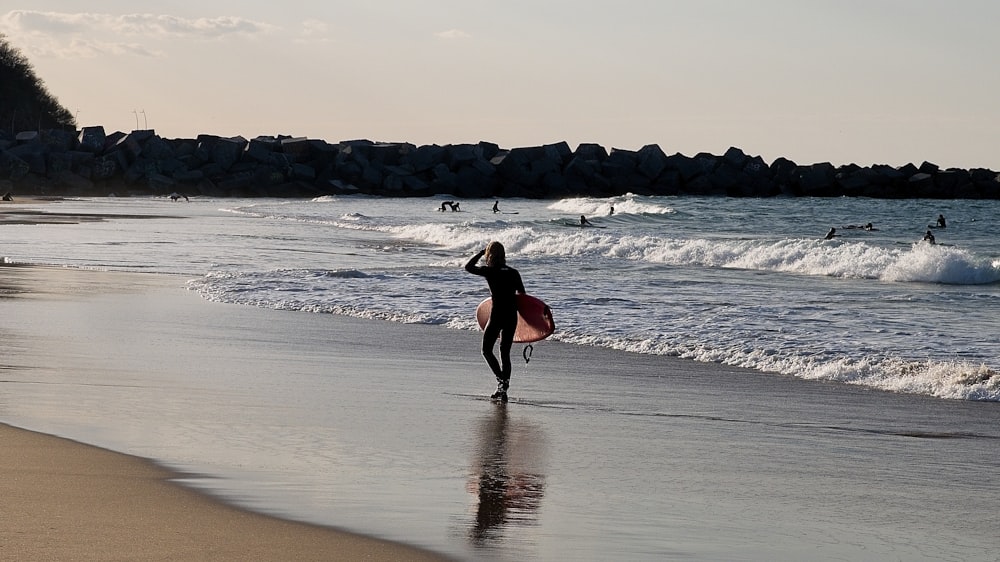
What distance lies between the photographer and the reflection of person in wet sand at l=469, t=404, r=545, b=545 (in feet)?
17.7

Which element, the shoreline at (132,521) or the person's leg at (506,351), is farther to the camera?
the person's leg at (506,351)

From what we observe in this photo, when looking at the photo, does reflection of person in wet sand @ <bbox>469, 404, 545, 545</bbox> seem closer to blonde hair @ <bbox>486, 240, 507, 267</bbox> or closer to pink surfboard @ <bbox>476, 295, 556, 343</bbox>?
blonde hair @ <bbox>486, 240, 507, 267</bbox>

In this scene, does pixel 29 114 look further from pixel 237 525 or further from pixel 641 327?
pixel 237 525

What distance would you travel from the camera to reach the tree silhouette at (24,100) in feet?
357

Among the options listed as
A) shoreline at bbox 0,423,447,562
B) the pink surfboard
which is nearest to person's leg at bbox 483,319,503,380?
the pink surfboard

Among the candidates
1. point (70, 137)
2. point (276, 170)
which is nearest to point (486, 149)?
point (276, 170)

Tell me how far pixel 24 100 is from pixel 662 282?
104m

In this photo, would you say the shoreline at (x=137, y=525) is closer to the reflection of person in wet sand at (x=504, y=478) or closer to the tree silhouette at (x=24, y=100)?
the reflection of person in wet sand at (x=504, y=478)

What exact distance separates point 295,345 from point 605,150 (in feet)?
254

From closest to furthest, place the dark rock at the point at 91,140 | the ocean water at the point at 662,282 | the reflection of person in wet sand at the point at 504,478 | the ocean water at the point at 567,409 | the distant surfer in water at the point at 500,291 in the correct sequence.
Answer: the reflection of person in wet sand at the point at 504,478 → the ocean water at the point at 567,409 → the distant surfer in water at the point at 500,291 → the ocean water at the point at 662,282 → the dark rock at the point at 91,140

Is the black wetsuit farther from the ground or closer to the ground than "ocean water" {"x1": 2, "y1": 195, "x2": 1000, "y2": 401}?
farther from the ground

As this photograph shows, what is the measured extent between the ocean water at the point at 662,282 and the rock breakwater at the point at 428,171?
35.5 m

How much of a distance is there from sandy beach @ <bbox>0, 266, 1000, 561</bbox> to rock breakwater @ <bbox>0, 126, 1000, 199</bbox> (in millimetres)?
68779

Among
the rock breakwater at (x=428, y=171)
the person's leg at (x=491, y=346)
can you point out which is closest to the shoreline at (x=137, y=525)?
the person's leg at (x=491, y=346)
